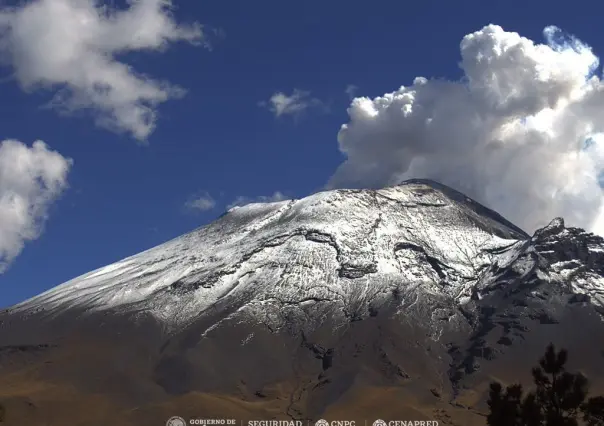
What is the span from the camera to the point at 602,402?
4075 cm

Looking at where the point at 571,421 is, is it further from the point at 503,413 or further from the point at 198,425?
the point at 198,425

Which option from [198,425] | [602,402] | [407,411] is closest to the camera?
[602,402]

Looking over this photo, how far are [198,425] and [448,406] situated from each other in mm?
60314

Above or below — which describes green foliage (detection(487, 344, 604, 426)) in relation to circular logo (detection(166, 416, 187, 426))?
below

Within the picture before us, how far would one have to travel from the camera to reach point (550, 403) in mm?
42750

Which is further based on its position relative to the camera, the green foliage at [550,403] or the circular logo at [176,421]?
the circular logo at [176,421]

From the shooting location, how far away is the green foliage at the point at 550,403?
41.2 metres


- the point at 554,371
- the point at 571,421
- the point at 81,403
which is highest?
the point at 81,403

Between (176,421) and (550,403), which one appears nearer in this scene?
(550,403)

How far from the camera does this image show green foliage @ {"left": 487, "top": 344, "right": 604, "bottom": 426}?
41.2 m

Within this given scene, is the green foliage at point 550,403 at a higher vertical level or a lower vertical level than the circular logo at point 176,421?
lower

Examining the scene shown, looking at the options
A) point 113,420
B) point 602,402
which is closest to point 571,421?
point 602,402

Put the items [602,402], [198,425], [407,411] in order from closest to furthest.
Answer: [602,402], [198,425], [407,411]

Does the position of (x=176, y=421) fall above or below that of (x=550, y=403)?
above
